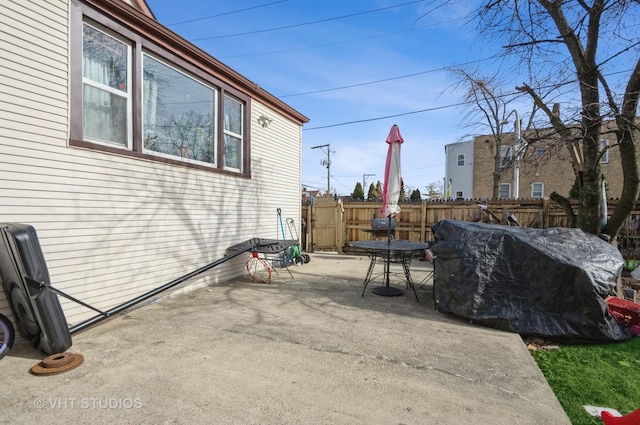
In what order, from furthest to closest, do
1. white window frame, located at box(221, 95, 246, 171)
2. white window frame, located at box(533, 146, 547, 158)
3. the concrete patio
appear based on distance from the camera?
white window frame, located at box(221, 95, 246, 171) → white window frame, located at box(533, 146, 547, 158) → the concrete patio

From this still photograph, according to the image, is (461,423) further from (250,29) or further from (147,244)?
(250,29)

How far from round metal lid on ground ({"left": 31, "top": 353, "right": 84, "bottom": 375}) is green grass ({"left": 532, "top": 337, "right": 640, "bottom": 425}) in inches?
150

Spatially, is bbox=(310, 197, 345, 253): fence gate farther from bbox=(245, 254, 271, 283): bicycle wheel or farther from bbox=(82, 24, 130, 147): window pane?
bbox=(82, 24, 130, 147): window pane

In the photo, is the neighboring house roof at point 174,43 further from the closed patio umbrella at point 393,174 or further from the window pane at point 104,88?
the closed patio umbrella at point 393,174

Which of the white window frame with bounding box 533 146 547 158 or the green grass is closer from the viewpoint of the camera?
the green grass

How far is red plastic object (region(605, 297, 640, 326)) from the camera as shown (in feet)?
13.4

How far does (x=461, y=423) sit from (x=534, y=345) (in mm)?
2206

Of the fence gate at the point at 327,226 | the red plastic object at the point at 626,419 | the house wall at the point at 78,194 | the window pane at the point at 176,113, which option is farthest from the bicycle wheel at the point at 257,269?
the red plastic object at the point at 626,419

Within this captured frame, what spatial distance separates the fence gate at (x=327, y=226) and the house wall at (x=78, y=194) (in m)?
5.54

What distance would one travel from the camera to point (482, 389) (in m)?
2.60

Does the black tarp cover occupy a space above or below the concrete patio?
above

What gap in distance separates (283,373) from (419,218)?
851cm

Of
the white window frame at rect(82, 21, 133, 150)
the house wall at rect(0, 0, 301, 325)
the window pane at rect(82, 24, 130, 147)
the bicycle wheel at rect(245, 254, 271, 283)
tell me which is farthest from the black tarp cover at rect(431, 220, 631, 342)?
the window pane at rect(82, 24, 130, 147)

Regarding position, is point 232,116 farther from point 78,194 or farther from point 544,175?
point 544,175
